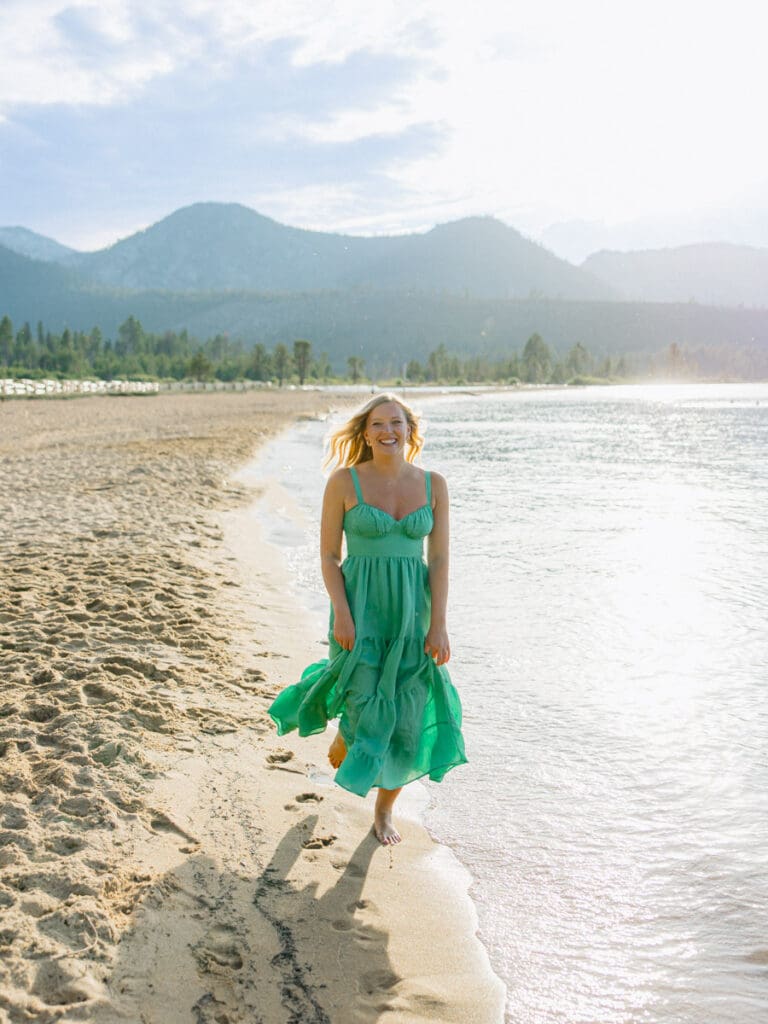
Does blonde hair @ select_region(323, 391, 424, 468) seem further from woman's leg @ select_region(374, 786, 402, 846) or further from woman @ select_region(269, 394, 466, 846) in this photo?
woman's leg @ select_region(374, 786, 402, 846)

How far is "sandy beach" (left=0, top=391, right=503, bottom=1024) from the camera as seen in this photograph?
8.86ft

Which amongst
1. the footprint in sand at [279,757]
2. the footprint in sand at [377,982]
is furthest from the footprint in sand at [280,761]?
the footprint in sand at [377,982]

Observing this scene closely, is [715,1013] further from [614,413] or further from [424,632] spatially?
[614,413]

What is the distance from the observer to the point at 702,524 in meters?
13.3

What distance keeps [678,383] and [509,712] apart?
5987 inches

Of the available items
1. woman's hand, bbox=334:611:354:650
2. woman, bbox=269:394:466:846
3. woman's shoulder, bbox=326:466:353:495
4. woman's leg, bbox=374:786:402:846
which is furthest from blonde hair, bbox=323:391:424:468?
woman's leg, bbox=374:786:402:846

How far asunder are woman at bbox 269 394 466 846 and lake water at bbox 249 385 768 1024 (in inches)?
27.2

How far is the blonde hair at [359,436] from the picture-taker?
12.1 ft

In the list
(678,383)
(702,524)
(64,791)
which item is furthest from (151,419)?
(678,383)

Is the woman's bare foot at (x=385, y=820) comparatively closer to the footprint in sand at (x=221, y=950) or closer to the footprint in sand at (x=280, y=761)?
the footprint in sand at (x=280, y=761)

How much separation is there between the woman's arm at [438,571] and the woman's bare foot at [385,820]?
0.68 meters

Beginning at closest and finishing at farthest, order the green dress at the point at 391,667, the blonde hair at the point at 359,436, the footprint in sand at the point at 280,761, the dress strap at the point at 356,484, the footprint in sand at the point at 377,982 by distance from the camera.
Result: the footprint in sand at the point at 377,982 < the green dress at the point at 391,667 < the dress strap at the point at 356,484 < the blonde hair at the point at 359,436 < the footprint in sand at the point at 280,761

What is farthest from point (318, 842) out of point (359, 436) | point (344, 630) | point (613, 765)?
point (613, 765)

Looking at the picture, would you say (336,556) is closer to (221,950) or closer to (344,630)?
(344,630)
